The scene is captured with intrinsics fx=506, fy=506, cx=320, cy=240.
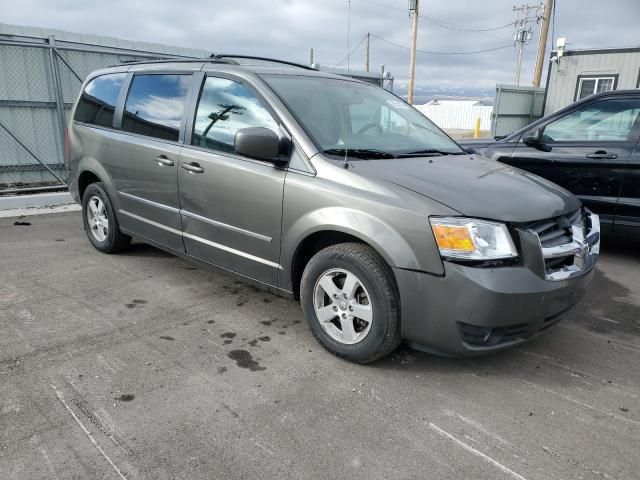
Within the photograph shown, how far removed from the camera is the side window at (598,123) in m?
5.25

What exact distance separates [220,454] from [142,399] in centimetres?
65

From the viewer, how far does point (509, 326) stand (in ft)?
8.98

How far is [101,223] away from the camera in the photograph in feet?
16.8

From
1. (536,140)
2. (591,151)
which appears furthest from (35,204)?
(591,151)

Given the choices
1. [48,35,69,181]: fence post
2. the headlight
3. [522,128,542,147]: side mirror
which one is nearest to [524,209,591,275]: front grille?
the headlight

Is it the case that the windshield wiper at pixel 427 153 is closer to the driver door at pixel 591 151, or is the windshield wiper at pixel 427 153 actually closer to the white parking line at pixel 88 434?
the driver door at pixel 591 151

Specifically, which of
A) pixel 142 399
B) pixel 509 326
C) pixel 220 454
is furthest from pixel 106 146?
pixel 509 326

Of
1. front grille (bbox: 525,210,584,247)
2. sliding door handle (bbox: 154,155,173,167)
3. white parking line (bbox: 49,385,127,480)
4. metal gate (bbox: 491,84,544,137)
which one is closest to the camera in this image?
white parking line (bbox: 49,385,127,480)

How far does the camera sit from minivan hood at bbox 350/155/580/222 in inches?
110

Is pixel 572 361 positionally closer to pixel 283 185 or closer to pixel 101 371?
pixel 283 185

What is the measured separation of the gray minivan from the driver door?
193 centimetres

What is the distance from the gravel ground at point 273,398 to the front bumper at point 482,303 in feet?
1.08

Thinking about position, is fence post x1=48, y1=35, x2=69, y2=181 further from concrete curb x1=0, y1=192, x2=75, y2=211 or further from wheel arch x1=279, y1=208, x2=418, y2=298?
wheel arch x1=279, y1=208, x2=418, y2=298

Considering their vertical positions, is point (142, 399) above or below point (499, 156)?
below
